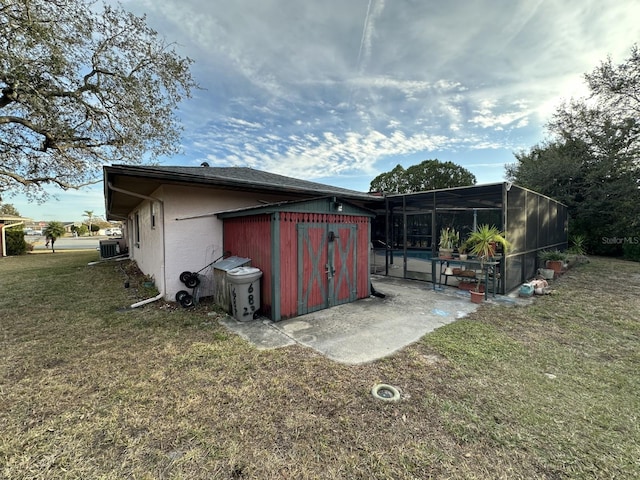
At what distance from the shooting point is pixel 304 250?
4754 millimetres

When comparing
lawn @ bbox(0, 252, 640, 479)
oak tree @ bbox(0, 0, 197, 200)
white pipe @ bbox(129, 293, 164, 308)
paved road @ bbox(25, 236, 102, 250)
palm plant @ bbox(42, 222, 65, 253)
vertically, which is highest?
oak tree @ bbox(0, 0, 197, 200)

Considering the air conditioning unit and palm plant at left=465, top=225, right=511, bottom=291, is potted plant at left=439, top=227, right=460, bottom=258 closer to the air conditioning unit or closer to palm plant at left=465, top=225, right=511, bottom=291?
palm plant at left=465, top=225, right=511, bottom=291

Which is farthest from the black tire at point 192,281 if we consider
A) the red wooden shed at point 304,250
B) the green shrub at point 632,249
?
the green shrub at point 632,249

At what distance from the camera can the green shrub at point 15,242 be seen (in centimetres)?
1717

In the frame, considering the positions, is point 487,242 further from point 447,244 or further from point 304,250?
point 304,250

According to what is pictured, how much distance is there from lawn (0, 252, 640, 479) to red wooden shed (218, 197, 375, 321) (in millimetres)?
1209

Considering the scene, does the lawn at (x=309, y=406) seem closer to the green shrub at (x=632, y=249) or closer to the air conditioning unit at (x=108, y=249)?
the air conditioning unit at (x=108, y=249)

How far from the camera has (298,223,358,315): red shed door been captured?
4773mm

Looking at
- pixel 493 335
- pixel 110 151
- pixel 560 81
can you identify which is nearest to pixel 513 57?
pixel 560 81

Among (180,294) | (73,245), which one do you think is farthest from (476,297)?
(73,245)

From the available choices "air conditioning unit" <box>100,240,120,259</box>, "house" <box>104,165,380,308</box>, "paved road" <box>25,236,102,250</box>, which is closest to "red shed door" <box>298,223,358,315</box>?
"house" <box>104,165,380,308</box>

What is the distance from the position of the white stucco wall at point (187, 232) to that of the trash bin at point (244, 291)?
1730 mm

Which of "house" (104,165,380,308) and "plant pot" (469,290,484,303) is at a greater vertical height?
"house" (104,165,380,308)

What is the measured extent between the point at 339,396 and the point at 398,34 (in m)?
8.45
